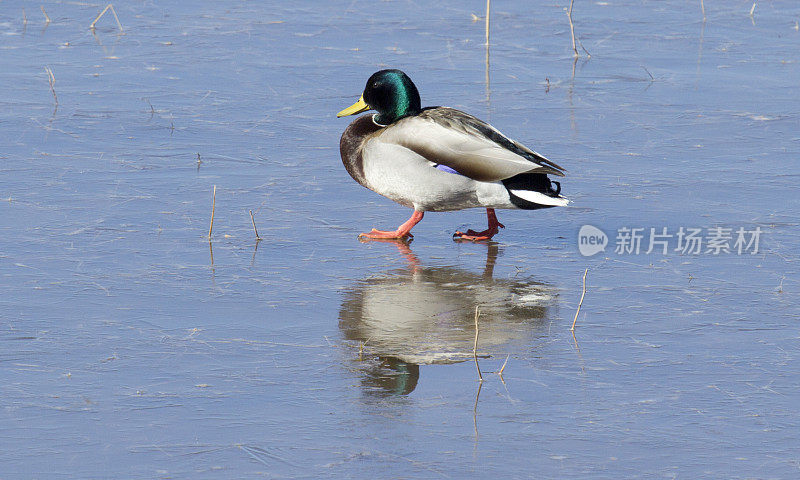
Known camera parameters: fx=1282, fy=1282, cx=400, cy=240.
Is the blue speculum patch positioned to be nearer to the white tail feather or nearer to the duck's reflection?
the white tail feather

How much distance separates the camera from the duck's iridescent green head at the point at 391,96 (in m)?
5.93

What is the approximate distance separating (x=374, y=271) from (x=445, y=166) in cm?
70

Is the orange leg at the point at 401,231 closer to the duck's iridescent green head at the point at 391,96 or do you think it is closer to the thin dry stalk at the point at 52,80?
the duck's iridescent green head at the point at 391,96

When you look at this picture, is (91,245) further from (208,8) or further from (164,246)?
(208,8)

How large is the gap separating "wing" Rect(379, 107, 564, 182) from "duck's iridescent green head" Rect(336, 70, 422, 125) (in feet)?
0.64

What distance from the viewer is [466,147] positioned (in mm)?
5551

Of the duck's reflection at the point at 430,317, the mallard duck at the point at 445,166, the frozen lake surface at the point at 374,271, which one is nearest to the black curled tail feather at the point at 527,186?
the mallard duck at the point at 445,166

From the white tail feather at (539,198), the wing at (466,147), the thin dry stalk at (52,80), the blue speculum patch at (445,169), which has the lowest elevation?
the thin dry stalk at (52,80)

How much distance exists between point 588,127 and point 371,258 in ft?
7.95

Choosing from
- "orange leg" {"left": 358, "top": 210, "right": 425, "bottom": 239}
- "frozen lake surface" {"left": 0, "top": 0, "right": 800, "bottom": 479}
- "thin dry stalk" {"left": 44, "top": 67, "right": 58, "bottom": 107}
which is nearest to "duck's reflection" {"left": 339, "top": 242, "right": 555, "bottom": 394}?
"frozen lake surface" {"left": 0, "top": 0, "right": 800, "bottom": 479}

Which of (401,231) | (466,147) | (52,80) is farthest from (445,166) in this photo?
(52,80)

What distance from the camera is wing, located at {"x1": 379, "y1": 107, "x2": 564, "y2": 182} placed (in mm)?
5457

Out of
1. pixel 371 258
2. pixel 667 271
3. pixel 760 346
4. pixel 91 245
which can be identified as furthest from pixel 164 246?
pixel 760 346

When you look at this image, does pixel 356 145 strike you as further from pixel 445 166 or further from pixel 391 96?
pixel 445 166
